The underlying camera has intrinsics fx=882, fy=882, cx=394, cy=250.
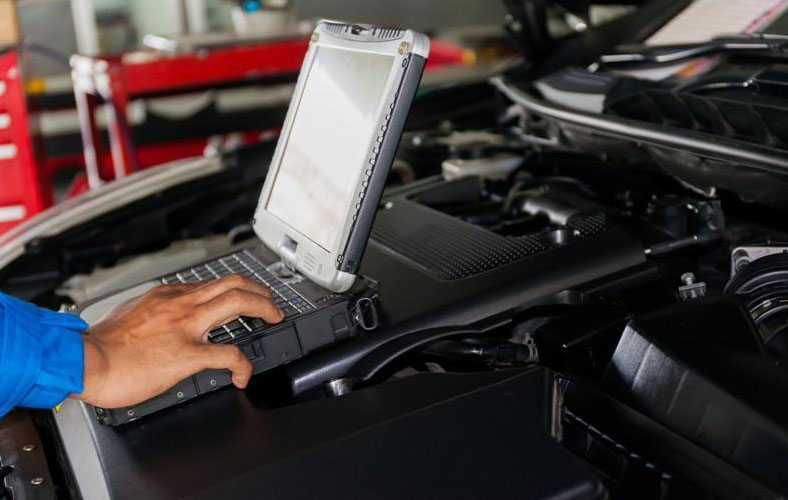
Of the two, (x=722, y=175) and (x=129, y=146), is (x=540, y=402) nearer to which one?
(x=722, y=175)

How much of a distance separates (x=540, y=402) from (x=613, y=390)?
11cm

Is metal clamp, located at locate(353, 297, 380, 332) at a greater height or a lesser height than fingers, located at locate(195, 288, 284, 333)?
lesser

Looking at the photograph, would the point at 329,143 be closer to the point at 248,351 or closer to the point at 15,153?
the point at 248,351

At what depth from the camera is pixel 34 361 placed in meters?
0.86

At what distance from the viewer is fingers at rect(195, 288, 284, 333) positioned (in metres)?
0.93

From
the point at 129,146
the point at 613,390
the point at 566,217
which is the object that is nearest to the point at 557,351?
the point at 613,390

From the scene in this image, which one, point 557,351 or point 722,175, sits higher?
point 722,175

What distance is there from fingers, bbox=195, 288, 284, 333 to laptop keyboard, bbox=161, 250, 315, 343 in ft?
0.09

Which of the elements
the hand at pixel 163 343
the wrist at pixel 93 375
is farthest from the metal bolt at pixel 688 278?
the wrist at pixel 93 375

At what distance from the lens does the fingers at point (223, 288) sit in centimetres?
96

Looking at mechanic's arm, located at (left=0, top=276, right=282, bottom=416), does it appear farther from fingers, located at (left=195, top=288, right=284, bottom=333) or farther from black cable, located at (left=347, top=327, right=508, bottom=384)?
black cable, located at (left=347, top=327, right=508, bottom=384)

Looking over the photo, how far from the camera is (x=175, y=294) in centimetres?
98

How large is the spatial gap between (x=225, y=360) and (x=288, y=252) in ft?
0.82

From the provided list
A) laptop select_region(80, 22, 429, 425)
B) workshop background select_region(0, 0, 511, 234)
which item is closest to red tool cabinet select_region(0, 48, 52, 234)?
workshop background select_region(0, 0, 511, 234)
